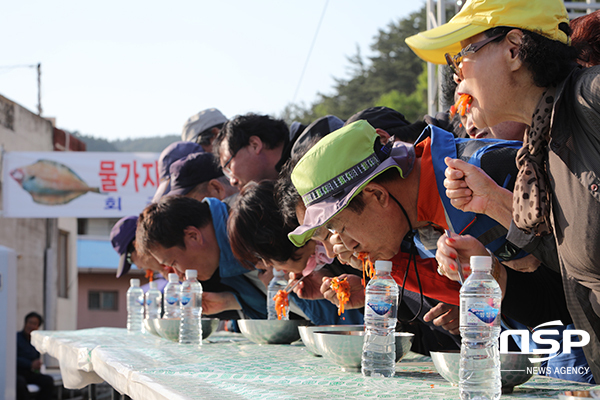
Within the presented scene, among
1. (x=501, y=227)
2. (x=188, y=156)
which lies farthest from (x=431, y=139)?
(x=188, y=156)

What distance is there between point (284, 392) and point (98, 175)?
8.24 meters

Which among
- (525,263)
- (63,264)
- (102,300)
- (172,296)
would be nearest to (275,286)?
(172,296)

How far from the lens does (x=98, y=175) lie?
9.20m

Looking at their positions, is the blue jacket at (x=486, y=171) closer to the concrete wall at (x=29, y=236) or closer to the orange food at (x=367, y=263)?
the orange food at (x=367, y=263)

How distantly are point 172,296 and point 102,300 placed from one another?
2072 cm

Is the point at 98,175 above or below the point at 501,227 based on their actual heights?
above

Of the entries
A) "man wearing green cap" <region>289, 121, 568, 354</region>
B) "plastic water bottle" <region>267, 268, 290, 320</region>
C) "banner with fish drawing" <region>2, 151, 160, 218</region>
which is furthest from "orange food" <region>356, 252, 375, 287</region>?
"banner with fish drawing" <region>2, 151, 160, 218</region>

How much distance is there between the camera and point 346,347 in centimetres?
184

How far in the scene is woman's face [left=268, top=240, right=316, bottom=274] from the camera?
2801 millimetres

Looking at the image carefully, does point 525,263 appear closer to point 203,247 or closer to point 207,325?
point 207,325

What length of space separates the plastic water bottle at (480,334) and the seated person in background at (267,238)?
1332 mm

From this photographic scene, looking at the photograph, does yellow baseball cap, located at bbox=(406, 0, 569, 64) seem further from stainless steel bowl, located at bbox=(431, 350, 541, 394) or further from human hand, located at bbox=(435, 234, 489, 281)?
stainless steel bowl, located at bbox=(431, 350, 541, 394)

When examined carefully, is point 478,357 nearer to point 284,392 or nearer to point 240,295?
point 284,392

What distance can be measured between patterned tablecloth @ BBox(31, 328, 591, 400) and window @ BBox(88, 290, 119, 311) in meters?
20.9
